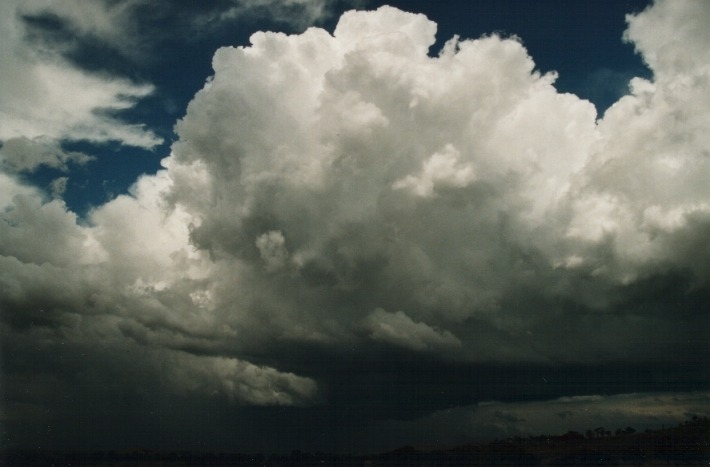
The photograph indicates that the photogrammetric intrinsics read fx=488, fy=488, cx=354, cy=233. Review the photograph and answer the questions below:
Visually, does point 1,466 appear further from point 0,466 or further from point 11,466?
point 11,466

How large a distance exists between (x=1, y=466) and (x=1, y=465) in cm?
27

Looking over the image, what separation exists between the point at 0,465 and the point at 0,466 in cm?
77

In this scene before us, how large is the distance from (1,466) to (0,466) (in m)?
2.84

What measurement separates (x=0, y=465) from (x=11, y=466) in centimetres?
7991

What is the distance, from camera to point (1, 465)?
139 metres

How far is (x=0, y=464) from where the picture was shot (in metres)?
138

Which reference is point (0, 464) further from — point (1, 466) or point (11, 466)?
point (11, 466)

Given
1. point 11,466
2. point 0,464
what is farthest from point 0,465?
point 11,466

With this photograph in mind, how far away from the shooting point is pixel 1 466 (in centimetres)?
13862

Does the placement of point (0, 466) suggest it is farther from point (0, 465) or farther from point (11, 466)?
point (11, 466)

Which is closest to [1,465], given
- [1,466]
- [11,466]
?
[1,466]

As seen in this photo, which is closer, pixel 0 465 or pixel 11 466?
pixel 0 465

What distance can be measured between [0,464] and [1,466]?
5.45 ft

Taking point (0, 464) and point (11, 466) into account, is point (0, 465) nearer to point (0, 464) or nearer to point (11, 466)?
point (0, 464)
